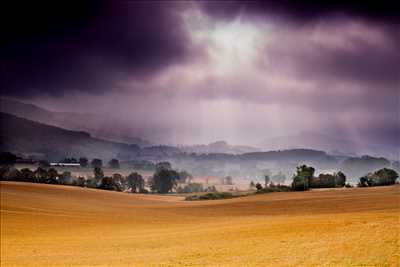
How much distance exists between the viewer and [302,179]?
113562mm

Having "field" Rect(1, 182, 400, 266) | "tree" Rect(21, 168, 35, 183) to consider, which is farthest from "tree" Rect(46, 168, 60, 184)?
"field" Rect(1, 182, 400, 266)

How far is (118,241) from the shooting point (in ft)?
153

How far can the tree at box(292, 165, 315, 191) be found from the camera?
11244 centimetres

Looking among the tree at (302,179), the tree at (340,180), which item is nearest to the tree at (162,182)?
the tree at (302,179)

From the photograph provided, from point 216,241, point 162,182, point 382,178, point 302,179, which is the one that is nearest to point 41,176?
point 162,182

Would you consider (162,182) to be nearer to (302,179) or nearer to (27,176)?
(27,176)

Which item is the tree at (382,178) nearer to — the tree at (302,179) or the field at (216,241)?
the tree at (302,179)

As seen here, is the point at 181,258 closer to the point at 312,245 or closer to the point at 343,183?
the point at 312,245

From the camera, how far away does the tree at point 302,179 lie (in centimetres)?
11244

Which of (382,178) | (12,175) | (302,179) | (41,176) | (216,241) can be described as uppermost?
(12,175)

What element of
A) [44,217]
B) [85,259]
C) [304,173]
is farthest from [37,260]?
[304,173]

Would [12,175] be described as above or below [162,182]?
above

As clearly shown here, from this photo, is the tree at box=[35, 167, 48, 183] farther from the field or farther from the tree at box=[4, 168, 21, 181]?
the field

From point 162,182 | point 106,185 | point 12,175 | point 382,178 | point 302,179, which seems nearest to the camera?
point 382,178
